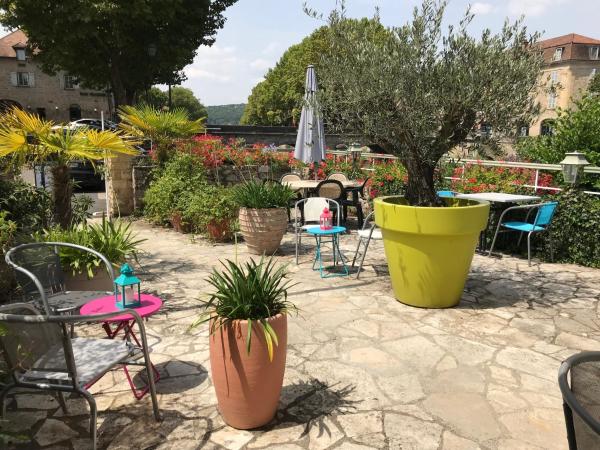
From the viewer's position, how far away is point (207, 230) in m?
7.86

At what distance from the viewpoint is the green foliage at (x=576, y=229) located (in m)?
6.21

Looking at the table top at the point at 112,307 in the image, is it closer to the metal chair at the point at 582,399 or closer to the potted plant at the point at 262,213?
the metal chair at the point at 582,399

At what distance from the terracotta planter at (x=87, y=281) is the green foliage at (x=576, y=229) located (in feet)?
18.8

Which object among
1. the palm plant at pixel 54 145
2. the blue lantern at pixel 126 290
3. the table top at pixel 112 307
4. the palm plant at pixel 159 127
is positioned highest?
the palm plant at pixel 159 127

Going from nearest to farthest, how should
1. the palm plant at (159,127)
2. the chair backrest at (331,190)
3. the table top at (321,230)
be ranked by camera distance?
the table top at (321,230) < the chair backrest at (331,190) < the palm plant at (159,127)

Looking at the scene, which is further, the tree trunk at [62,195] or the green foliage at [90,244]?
the tree trunk at [62,195]

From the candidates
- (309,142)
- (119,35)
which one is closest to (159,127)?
(309,142)

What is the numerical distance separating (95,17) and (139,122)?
12221 millimetres

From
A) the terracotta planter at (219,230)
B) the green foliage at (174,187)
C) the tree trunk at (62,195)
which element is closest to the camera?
the tree trunk at (62,195)

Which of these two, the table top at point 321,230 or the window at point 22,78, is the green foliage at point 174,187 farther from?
the window at point 22,78

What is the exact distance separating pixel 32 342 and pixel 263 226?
4.49 meters

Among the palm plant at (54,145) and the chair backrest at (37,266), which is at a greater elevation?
the palm plant at (54,145)

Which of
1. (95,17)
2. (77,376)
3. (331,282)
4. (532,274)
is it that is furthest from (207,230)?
(95,17)

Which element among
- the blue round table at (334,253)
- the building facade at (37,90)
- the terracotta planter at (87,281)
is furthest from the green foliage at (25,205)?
the building facade at (37,90)
